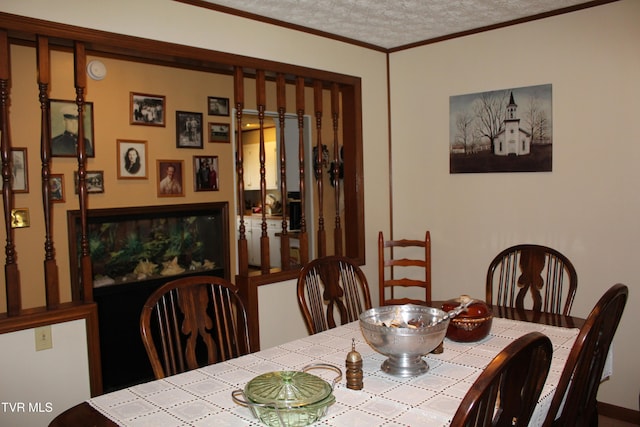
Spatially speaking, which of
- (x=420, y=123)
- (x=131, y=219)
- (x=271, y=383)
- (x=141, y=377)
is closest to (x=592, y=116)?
(x=420, y=123)

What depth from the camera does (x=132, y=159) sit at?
4223 mm

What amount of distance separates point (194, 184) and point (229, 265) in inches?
30.8

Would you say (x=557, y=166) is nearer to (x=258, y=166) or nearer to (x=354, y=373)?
(x=354, y=373)

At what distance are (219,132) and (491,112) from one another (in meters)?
2.35

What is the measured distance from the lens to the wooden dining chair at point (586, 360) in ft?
4.50

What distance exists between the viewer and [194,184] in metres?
4.56

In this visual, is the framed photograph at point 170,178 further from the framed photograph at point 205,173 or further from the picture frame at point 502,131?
the picture frame at point 502,131

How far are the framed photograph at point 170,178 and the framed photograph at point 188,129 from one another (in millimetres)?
173

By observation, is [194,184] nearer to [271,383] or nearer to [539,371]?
[271,383]

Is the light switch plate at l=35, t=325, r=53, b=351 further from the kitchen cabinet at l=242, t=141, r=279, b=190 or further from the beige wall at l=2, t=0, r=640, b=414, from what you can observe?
the kitchen cabinet at l=242, t=141, r=279, b=190

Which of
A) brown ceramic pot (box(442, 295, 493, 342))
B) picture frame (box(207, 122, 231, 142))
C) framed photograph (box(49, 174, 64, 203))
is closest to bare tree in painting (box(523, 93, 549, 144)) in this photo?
brown ceramic pot (box(442, 295, 493, 342))

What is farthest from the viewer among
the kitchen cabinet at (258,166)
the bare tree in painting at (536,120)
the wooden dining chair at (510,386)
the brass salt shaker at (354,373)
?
the kitchen cabinet at (258,166)

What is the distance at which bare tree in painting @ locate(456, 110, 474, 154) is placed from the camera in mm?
3635

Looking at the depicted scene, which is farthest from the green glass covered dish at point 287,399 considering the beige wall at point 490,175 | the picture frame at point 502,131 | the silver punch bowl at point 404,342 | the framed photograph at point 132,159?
the framed photograph at point 132,159
